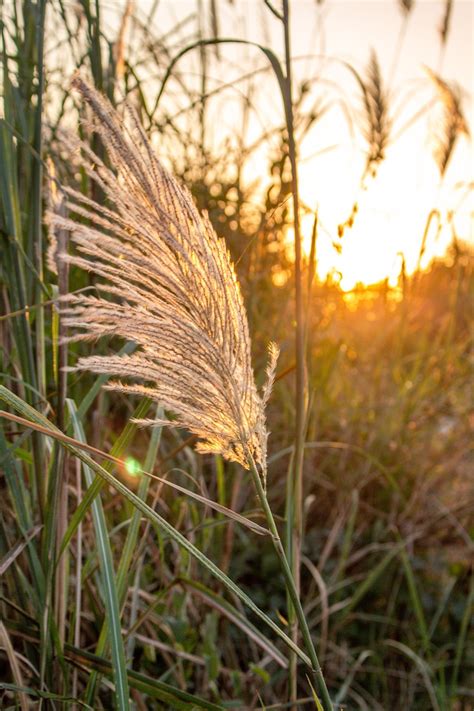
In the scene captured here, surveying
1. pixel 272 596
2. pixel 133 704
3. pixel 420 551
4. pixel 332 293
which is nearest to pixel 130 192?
pixel 133 704

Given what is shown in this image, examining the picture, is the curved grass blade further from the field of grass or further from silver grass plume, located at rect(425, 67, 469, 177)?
silver grass plume, located at rect(425, 67, 469, 177)

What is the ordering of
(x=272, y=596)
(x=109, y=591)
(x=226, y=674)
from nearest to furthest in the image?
(x=109, y=591), (x=226, y=674), (x=272, y=596)

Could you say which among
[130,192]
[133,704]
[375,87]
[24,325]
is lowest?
[133,704]

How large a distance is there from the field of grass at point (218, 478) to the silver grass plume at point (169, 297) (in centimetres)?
2

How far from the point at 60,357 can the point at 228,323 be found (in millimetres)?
467

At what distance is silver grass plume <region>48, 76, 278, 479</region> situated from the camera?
0.73 metres

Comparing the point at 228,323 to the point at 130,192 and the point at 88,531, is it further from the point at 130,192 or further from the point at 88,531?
the point at 88,531

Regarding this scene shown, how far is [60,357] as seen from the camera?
1.13m

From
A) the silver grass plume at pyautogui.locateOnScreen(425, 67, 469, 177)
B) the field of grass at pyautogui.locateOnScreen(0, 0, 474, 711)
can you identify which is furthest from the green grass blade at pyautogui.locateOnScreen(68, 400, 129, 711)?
the silver grass plume at pyautogui.locateOnScreen(425, 67, 469, 177)

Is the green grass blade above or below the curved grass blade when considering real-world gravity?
below

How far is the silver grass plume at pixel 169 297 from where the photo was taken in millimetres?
733

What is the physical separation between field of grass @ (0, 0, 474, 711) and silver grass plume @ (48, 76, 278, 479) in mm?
17

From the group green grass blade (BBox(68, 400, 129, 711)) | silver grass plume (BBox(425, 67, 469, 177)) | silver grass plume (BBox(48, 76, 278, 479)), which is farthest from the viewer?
silver grass plume (BBox(425, 67, 469, 177))

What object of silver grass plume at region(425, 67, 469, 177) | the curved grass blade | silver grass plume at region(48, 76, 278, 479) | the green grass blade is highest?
silver grass plume at region(425, 67, 469, 177)
